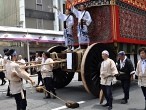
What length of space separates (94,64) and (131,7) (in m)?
3.17

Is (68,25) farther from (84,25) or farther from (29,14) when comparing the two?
(29,14)

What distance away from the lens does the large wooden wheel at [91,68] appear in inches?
347

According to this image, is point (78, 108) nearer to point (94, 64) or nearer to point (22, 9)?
point (94, 64)

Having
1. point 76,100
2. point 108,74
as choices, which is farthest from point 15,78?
point 76,100

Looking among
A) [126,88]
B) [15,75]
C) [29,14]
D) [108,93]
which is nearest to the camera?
[15,75]

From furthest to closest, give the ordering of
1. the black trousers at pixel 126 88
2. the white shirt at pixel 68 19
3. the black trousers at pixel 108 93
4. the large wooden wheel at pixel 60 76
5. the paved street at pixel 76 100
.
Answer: the large wooden wheel at pixel 60 76 < the white shirt at pixel 68 19 < the black trousers at pixel 126 88 < the paved street at pixel 76 100 < the black trousers at pixel 108 93

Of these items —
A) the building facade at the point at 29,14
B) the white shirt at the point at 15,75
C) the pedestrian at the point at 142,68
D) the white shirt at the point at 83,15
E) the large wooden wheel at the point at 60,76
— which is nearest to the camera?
the white shirt at the point at 15,75

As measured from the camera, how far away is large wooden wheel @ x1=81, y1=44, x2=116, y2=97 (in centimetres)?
880

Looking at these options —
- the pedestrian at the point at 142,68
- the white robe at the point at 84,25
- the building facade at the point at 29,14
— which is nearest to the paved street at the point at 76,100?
the pedestrian at the point at 142,68

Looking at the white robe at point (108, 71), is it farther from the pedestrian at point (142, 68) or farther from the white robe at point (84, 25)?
the white robe at point (84, 25)

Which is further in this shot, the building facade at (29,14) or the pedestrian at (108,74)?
the building facade at (29,14)

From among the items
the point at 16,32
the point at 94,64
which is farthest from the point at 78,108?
the point at 16,32

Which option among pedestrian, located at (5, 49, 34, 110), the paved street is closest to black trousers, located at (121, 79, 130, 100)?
the paved street

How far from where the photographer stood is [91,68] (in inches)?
356
